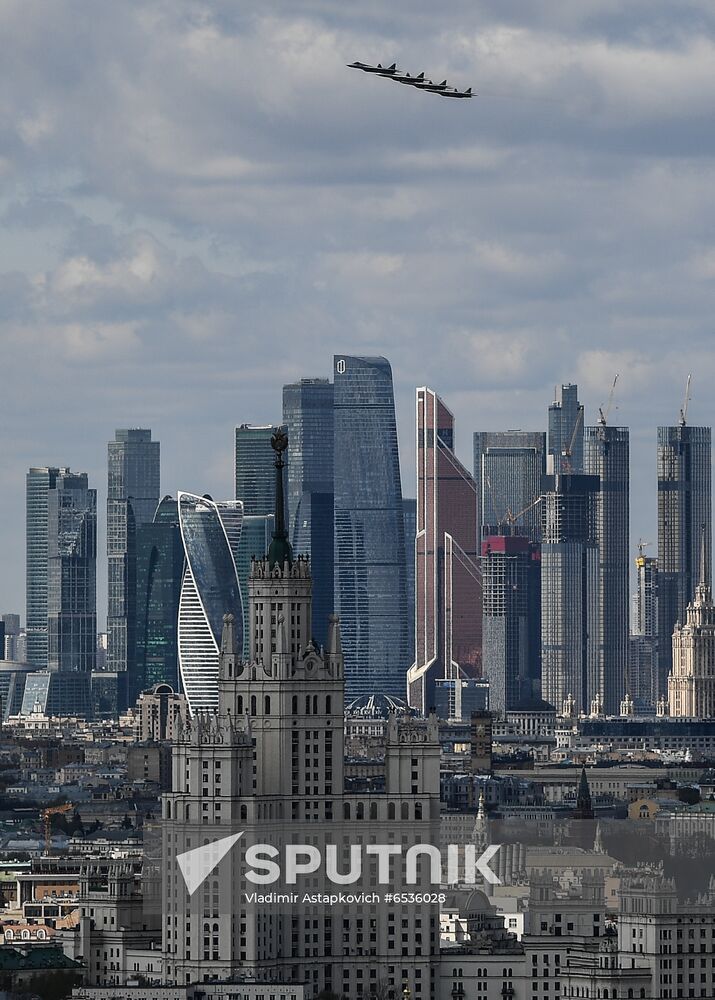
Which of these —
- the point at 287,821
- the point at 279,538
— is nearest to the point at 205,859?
the point at 287,821

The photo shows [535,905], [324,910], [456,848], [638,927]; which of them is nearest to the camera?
[638,927]

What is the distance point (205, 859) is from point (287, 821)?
2919mm

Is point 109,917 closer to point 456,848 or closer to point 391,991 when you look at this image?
point 391,991

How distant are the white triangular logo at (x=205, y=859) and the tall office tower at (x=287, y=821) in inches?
2.4

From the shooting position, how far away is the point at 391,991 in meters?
143

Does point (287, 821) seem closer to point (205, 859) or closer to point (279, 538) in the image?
point (205, 859)

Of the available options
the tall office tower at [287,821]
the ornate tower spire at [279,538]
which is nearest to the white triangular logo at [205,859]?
the tall office tower at [287,821]

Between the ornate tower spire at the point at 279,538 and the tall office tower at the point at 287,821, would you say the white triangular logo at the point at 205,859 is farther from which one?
the ornate tower spire at the point at 279,538

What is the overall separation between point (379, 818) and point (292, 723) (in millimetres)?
3654

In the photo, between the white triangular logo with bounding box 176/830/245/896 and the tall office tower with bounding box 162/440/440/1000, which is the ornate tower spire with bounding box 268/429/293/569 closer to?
the tall office tower with bounding box 162/440/440/1000

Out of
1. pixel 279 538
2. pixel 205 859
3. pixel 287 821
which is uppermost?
pixel 279 538

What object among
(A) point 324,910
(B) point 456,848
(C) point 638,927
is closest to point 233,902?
(A) point 324,910

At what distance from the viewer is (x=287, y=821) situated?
145 meters

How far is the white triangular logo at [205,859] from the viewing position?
143 m
